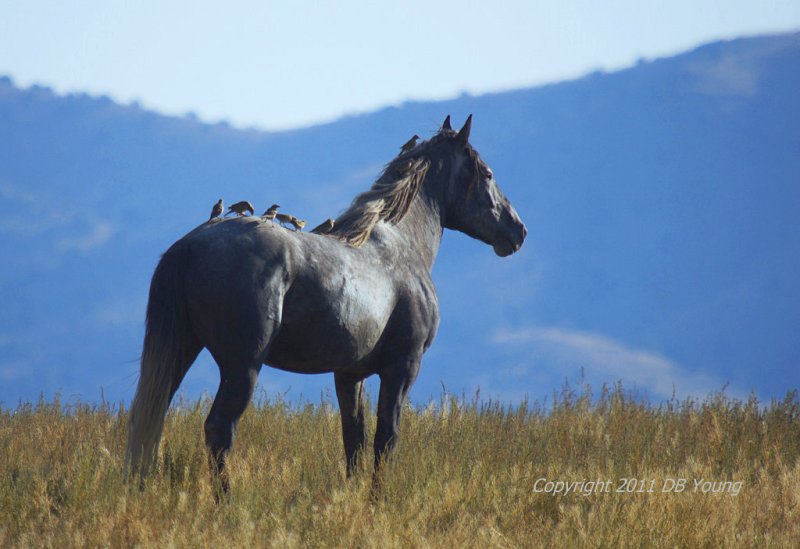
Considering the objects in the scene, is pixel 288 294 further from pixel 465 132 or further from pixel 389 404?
pixel 465 132

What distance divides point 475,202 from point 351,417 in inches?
86.3

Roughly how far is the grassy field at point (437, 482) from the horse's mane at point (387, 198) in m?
1.69

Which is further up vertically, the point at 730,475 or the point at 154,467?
the point at 730,475

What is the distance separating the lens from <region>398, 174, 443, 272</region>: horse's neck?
729cm

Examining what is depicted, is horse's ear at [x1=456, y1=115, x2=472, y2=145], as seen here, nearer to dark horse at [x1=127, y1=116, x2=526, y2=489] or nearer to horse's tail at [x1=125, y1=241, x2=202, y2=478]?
dark horse at [x1=127, y1=116, x2=526, y2=489]

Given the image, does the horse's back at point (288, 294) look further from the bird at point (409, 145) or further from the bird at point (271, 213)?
the bird at point (409, 145)

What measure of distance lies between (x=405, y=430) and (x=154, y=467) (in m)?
3.45

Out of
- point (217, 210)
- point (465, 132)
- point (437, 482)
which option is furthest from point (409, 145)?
point (437, 482)

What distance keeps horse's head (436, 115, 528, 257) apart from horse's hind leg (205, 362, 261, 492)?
2813 mm

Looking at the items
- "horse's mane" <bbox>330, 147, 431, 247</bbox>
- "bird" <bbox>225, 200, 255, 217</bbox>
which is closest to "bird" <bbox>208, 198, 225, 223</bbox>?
"bird" <bbox>225, 200, 255, 217</bbox>

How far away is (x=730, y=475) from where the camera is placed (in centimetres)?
866

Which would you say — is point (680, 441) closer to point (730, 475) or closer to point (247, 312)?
point (730, 475)

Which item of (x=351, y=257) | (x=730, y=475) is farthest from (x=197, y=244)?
(x=730, y=475)

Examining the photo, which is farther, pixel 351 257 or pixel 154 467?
pixel 351 257
